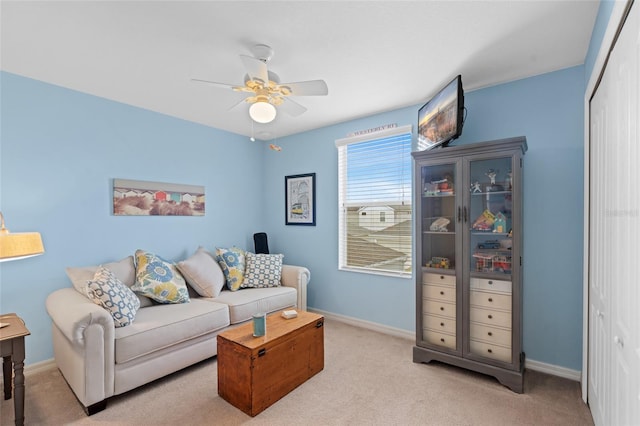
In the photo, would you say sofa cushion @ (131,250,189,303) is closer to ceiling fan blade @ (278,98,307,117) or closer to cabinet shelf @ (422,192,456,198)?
ceiling fan blade @ (278,98,307,117)

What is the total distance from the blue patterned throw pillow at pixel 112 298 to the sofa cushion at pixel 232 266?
1201mm

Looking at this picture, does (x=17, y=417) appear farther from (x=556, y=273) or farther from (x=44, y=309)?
(x=556, y=273)

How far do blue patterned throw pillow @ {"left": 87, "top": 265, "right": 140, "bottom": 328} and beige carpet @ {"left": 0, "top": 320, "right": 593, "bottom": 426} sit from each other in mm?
572

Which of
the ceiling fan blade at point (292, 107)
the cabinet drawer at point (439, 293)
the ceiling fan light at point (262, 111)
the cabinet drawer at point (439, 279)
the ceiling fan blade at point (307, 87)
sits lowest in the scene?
the cabinet drawer at point (439, 293)

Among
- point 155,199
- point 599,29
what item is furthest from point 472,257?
point 155,199

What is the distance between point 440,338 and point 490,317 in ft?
1.57

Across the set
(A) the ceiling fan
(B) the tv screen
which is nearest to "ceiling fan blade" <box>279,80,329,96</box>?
(A) the ceiling fan

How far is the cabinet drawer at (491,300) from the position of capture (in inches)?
95.6

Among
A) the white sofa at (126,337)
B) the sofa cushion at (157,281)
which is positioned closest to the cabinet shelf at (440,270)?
the white sofa at (126,337)

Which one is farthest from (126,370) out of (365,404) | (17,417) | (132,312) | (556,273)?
(556,273)

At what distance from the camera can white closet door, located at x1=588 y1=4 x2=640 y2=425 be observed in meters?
1.21

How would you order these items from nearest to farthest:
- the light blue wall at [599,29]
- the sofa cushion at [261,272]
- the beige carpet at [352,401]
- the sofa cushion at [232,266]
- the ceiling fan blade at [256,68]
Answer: the light blue wall at [599,29]
the ceiling fan blade at [256,68]
the beige carpet at [352,401]
the sofa cushion at [232,266]
the sofa cushion at [261,272]

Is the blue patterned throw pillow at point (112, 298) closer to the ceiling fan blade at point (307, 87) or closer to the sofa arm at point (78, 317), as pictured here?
the sofa arm at point (78, 317)

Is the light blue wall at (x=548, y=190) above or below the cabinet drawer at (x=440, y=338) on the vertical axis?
above
